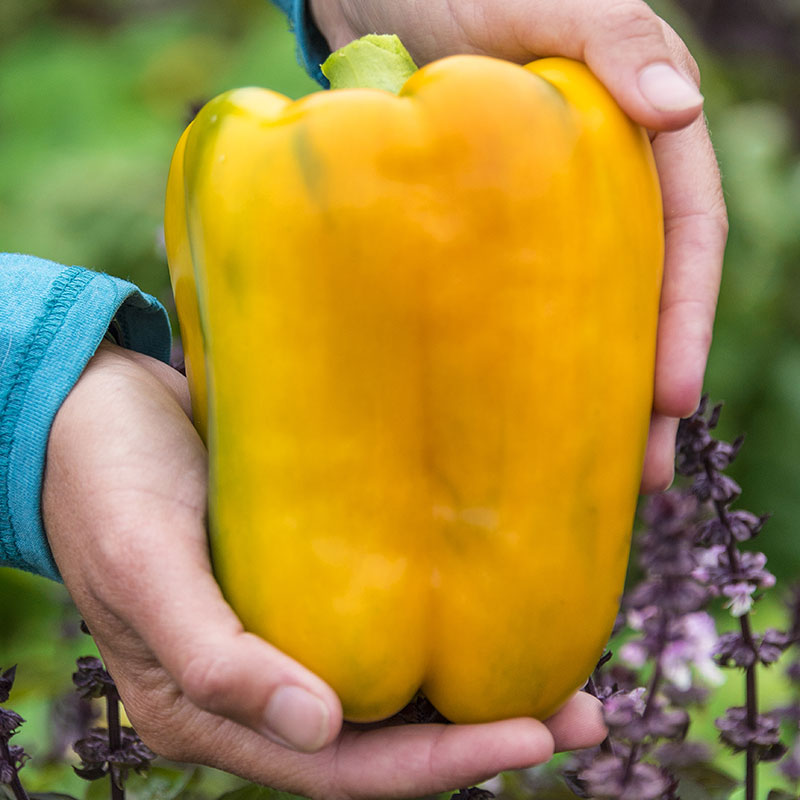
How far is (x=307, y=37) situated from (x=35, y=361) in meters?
0.87

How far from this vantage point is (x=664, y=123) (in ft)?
3.10

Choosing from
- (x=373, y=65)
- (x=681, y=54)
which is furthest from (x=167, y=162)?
(x=373, y=65)

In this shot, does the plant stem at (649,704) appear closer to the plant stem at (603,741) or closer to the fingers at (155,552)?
the plant stem at (603,741)

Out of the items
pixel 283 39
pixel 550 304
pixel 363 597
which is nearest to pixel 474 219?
pixel 550 304

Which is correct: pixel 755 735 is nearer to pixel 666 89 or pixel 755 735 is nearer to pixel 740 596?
pixel 740 596

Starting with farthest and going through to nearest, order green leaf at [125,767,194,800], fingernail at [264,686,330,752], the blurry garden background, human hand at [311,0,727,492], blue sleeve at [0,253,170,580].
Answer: the blurry garden background
green leaf at [125,767,194,800]
blue sleeve at [0,253,170,580]
human hand at [311,0,727,492]
fingernail at [264,686,330,752]

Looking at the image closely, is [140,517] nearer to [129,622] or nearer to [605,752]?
[129,622]

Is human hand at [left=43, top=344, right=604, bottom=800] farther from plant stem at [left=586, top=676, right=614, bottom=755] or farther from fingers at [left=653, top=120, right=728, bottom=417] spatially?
fingers at [left=653, top=120, right=728, bottom=417]

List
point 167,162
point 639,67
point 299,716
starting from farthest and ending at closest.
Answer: point 167,162 → point 639,67 → point 299,716

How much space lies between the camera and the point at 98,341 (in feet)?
3.67

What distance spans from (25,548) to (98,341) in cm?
23

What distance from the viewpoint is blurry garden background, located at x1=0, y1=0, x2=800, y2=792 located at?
242 cm

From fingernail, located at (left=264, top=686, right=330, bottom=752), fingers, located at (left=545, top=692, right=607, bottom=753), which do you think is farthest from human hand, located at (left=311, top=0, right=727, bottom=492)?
fingernail, located at (left=264, top=686, right=330, bottom=752)

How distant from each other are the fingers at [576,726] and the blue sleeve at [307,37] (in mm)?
1033
